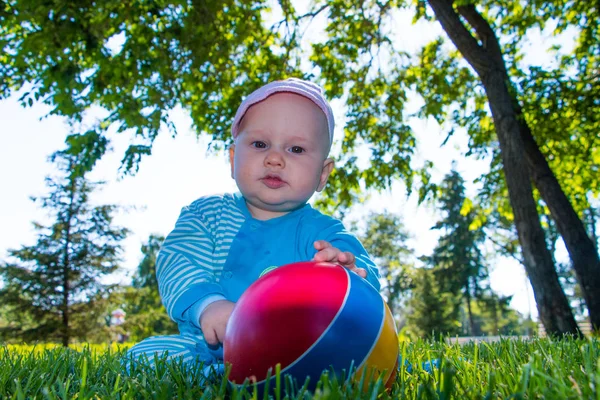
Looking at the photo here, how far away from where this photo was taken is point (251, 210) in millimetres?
3160

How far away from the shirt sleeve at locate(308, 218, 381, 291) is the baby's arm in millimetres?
622

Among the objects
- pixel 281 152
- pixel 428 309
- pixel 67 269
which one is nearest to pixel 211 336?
pixel 281 152

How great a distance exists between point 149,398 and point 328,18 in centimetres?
1153

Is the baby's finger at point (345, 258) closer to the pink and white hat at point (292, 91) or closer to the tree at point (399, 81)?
the pink and white hat at point (292, 91)

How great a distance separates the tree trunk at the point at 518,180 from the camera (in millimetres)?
7688

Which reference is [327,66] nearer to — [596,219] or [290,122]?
[290,122]

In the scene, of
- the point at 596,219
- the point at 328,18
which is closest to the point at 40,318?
the point at 328,18

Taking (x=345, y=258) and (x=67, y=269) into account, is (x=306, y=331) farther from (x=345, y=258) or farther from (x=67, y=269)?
(x=67, y=269)

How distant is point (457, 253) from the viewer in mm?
47812

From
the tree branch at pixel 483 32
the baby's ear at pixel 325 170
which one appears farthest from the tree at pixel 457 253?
the baby's ear at pixel 325 170

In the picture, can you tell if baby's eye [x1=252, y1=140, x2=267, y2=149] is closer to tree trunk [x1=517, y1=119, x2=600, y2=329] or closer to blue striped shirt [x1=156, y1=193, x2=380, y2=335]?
blue striped shirt [x1=156, y1=193, x2=380, y2=335]

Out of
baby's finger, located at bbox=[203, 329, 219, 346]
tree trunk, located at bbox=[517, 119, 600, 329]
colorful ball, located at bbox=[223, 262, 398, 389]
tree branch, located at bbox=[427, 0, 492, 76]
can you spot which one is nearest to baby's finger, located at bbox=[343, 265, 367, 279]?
colorful ball, located at bbox=[223, 262, 398, 389]

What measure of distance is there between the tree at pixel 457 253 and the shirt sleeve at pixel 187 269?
45.6m

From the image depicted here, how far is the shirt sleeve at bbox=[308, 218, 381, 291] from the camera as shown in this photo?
8.63ft
